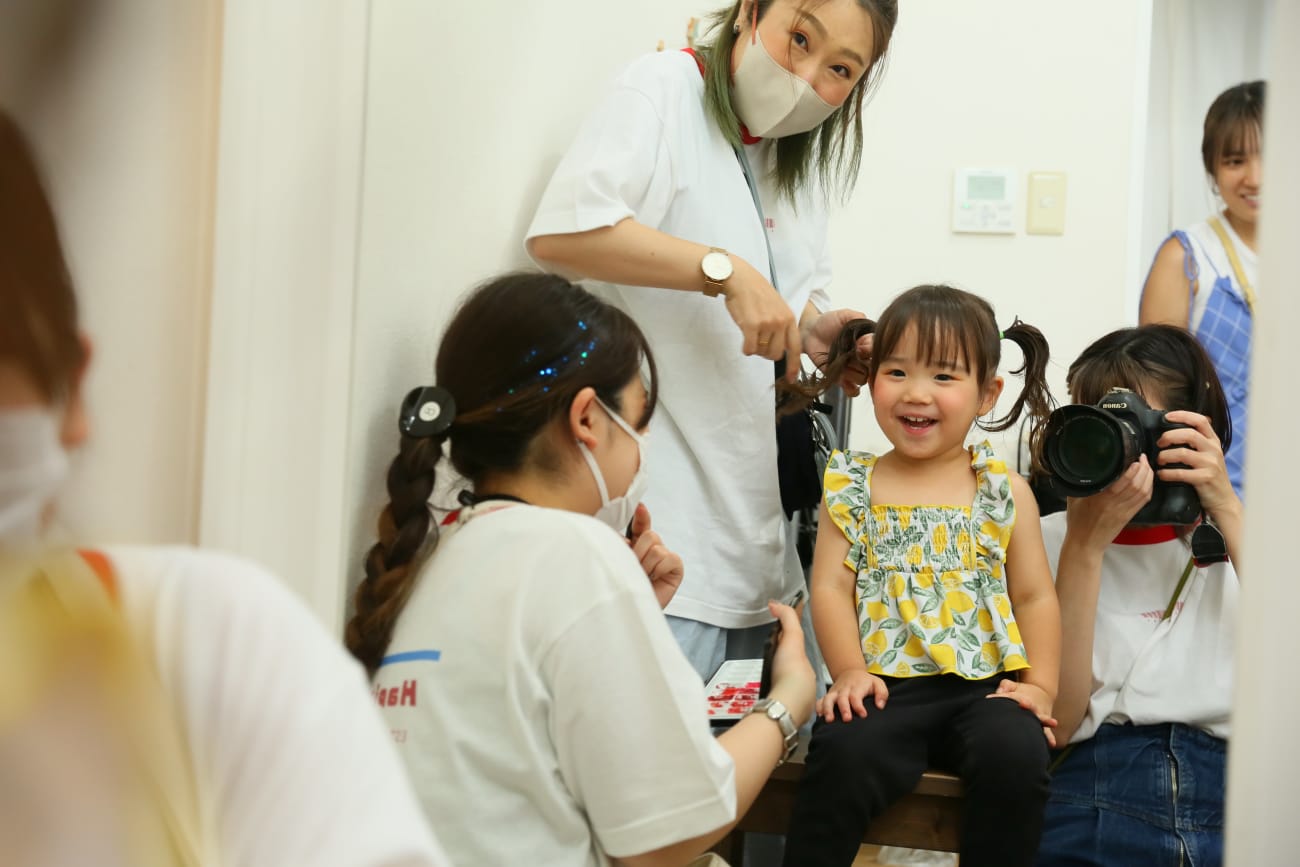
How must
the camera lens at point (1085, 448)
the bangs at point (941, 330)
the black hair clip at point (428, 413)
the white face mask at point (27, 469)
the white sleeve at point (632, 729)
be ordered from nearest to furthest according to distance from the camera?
the white face mask at point (27, 469) → the white sleeve at point (632, 729) → the black hair clip at point (428, 413) → the camera lens at point (1085, 448) → the bangs at point (941, 330)

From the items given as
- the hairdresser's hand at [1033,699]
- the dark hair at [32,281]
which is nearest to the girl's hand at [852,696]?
the hairdresser's hand at [1033,699]

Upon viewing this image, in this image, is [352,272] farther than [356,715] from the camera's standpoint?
Yes

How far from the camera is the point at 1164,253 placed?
5.21ft

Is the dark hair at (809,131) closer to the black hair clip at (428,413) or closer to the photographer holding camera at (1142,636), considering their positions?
the photographer holding camera at (1142,636)

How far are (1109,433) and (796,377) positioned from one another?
1.06 ft

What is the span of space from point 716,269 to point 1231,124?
0.58 meters

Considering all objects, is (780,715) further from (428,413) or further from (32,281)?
(32,281)

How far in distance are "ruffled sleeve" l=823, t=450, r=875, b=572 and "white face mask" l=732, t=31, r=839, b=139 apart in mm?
364

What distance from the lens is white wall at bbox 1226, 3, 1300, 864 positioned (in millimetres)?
651

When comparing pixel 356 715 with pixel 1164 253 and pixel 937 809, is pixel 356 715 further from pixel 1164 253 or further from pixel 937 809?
pixel 1164 253

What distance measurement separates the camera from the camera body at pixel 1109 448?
125 centimetres

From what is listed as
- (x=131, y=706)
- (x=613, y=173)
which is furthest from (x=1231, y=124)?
(x=131, y=706)

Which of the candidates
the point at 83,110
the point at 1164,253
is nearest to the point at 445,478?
the point at 83,110

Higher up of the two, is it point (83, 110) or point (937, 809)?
point (83, 110)
